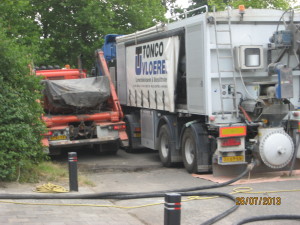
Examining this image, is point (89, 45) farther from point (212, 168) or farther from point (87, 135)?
point (212, 168)

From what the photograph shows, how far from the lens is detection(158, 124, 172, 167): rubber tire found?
512 inches

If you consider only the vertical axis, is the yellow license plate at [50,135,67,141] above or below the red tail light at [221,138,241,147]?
below

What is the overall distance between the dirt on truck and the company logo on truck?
3.51 ft

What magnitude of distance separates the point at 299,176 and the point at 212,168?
70.5 inches

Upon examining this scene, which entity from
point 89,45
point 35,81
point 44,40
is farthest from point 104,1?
point 35,81

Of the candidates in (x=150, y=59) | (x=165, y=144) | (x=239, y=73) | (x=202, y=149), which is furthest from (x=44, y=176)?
(x=150, y=59)

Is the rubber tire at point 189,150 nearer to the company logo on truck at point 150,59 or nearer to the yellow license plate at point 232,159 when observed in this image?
the yellow license plate at point 232,159

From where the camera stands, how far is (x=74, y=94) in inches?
555

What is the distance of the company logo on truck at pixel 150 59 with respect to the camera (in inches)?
518

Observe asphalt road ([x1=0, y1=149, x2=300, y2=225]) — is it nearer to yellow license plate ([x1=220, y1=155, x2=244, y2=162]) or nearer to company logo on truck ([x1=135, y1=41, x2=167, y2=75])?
yellow license plate ([x1=220, y1=155, x2=244, y2=162])

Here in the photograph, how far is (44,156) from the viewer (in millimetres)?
11016
